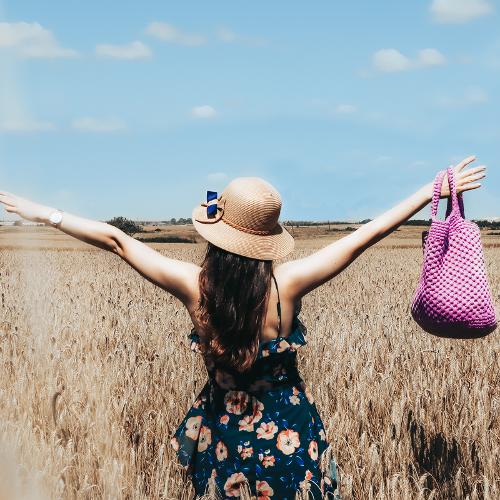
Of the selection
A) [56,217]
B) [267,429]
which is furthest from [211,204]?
[267,429]

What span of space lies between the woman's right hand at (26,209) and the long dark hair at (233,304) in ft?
1.99

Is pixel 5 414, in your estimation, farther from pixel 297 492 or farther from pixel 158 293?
pixel 158 293

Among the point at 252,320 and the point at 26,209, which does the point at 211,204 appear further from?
the point at 26,209

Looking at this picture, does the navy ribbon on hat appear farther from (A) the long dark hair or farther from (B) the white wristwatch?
(B) the white wristwatch

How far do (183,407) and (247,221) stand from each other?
64.9 inches

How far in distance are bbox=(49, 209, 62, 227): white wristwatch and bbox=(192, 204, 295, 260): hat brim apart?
461mm

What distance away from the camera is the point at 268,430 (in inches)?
80.9

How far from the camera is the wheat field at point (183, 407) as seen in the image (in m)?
2.47

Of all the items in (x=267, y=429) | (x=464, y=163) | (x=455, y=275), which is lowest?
(x=267, y=429)

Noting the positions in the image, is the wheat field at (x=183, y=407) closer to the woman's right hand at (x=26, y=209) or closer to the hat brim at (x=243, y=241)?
the woman's right hand at (x=26, y=209)

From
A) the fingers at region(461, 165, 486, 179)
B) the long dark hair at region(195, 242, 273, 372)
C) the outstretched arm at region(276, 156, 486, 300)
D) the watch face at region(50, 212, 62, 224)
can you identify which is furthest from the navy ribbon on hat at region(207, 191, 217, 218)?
the fingers at region(461, 165, 486, 179)

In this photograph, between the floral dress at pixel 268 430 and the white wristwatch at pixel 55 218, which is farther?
the white wristwatch at pixel 55 218

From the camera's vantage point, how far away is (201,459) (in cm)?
222

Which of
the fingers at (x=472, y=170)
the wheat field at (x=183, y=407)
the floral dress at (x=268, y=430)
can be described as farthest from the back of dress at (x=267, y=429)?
the fingers at (x=472, y=170)
